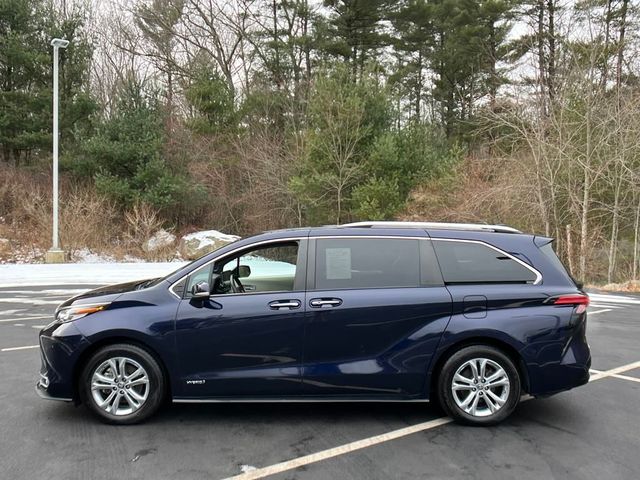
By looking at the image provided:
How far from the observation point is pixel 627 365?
647cm

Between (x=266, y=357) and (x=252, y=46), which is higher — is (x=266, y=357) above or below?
below

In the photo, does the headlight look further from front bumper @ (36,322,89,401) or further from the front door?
the front door

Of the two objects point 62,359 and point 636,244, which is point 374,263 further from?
point 636,244

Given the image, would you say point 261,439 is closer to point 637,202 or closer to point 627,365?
point 627,365

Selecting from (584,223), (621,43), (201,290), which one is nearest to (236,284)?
(201,290)

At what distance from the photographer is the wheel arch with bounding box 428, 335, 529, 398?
175 inches

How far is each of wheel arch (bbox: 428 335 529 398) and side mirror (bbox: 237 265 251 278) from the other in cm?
181

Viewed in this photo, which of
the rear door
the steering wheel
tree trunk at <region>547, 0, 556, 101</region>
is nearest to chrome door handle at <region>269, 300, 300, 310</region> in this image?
the rear door

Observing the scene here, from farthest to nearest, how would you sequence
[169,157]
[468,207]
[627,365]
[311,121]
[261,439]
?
[169,157] < [311,121] < [468,207] < [627,365] < [261,439]

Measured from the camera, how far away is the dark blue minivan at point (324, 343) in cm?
439

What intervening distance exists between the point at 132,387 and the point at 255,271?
4.64ft

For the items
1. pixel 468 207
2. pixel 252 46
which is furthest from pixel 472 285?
pixel 252 46

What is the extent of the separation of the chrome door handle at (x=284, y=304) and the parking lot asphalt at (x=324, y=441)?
978mm

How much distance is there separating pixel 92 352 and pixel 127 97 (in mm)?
23190
